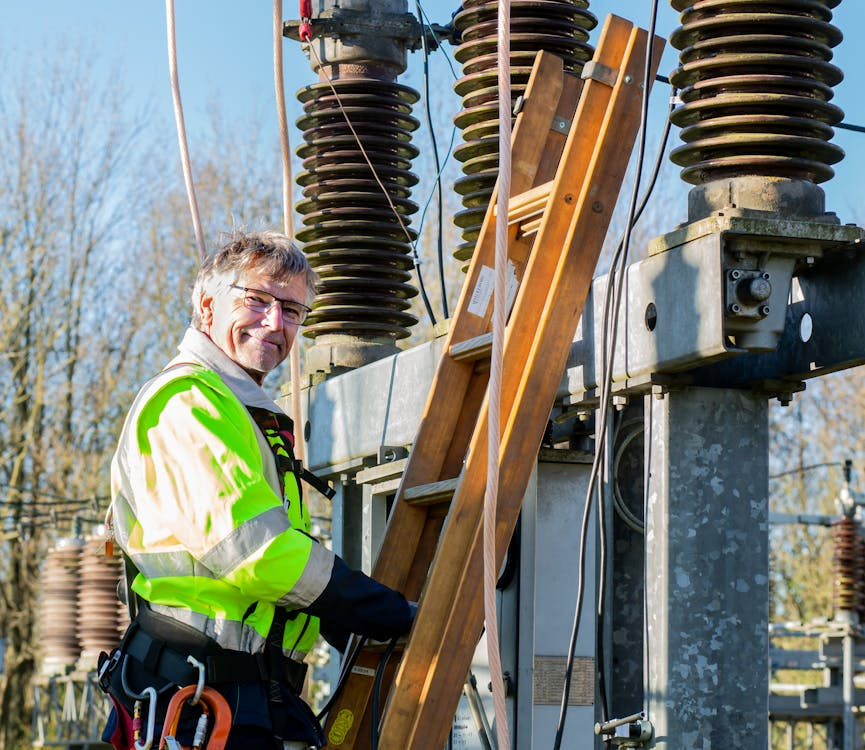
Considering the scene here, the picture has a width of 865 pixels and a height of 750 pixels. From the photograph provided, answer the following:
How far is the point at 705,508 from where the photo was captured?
4.27 meters

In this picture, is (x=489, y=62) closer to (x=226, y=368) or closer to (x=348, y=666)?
(x=226, y=368)

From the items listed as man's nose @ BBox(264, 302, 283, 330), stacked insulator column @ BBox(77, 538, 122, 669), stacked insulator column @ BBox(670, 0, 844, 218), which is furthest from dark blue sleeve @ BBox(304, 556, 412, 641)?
stacked insulator column @ BBox(77, 538, 122, 669)

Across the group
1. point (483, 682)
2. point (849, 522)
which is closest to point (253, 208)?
point (849, 522)

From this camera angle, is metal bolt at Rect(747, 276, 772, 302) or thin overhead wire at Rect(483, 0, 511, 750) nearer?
thin overhead wire at Rect(483, 0, 511, 750)

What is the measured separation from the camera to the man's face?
427cm

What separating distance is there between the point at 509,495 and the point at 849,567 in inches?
462

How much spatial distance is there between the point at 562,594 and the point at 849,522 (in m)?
10.6

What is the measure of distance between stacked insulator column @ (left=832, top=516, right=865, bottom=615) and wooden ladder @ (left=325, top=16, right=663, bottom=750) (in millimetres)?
11004

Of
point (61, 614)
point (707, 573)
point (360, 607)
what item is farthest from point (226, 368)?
point (61, 614)

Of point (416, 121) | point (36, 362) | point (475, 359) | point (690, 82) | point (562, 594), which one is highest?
point (36, 362)

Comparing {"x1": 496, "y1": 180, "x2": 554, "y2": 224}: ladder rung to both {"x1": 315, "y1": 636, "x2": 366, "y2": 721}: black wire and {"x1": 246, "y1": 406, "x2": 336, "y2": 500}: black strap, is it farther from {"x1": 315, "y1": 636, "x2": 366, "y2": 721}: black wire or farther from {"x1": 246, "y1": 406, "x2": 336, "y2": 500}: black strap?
{"x1": 315, "y1": 636, "x2": 366, "y2": 721}: black wire

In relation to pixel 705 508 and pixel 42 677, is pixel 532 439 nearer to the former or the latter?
pixel 705 508

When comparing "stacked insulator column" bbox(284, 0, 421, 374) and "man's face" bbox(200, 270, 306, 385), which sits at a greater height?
"stacked insulator column" bbox(284, 0, 421, 374)

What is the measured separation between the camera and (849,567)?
1528cm
